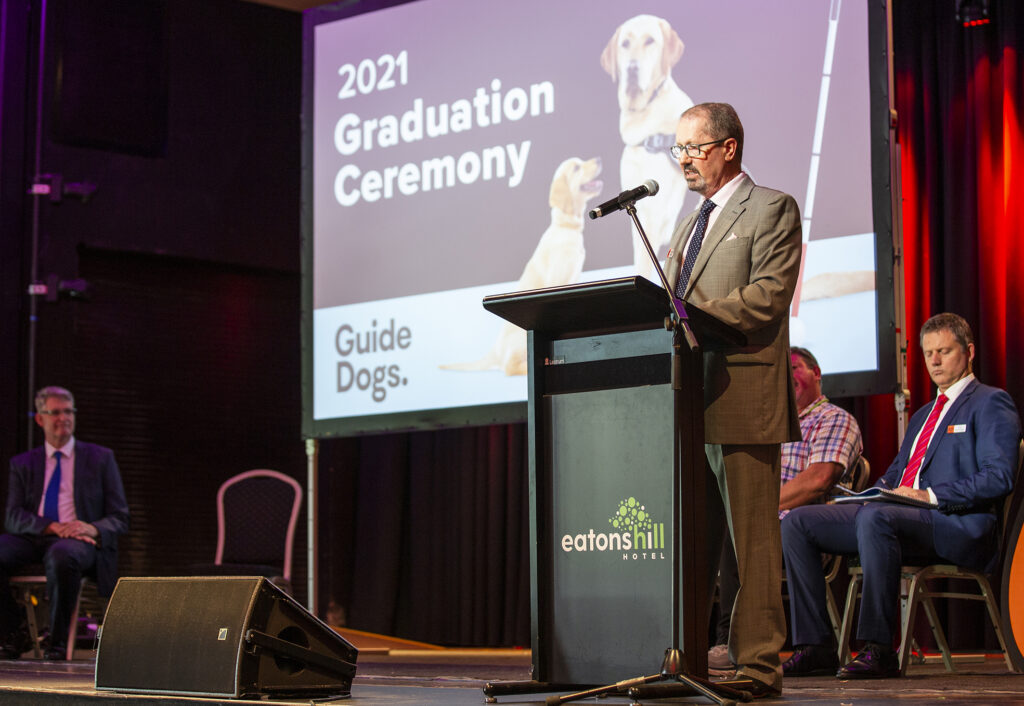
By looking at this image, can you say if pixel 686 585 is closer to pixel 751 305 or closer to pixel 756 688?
pixel 756 688

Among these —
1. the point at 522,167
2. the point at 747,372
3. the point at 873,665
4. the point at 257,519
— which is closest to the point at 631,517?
the point at 747,372

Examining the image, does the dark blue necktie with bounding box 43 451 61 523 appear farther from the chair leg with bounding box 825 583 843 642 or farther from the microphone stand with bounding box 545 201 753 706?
the microphone stand with bounding box 545 201 753 706

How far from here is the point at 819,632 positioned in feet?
12.1

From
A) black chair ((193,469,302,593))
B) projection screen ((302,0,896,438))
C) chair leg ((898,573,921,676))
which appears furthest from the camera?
black chair ((193,469,302,593))

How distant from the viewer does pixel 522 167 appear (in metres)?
5.36

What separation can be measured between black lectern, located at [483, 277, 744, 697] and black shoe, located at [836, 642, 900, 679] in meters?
1.37

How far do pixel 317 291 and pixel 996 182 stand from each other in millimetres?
3123

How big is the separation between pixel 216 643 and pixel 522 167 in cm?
330

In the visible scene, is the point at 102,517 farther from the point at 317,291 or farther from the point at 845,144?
the point at 845,144

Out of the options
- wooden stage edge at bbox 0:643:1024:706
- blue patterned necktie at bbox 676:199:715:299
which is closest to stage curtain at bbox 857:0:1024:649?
wooden stage edge at bbox 0:643:1024:706

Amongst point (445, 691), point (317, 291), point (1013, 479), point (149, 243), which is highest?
point (149, 243)

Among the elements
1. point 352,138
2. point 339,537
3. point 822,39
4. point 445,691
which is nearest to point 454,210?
point 352,138

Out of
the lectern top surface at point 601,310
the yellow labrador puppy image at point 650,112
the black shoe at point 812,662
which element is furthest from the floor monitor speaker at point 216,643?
the yellow labrador puppy image at point 650,112

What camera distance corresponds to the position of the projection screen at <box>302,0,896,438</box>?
4.54m
